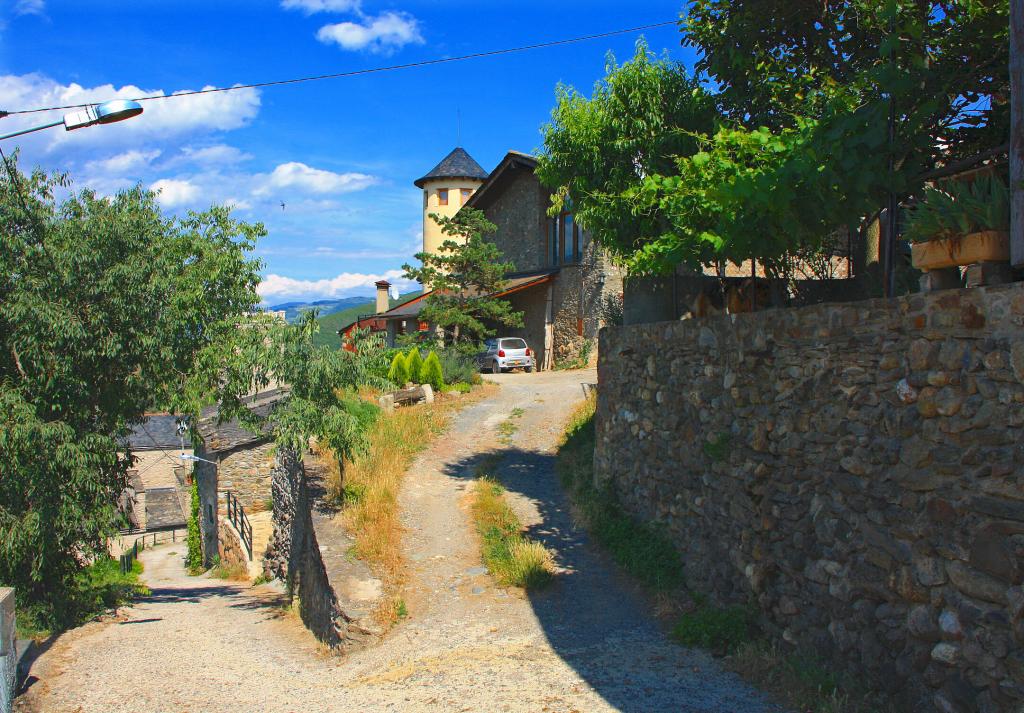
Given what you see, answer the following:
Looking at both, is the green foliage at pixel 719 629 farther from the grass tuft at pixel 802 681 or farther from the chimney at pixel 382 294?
the chimney at pixel 382 294

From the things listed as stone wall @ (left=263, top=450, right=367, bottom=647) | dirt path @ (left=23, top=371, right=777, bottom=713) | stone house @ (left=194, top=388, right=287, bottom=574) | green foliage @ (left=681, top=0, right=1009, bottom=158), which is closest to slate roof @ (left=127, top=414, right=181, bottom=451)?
stone house @ (left=194, top=388, right=287, bottom=574)

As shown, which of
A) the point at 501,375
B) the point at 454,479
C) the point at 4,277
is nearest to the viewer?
the point at 4,277

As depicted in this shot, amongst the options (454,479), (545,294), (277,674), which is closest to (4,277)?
(277,674)

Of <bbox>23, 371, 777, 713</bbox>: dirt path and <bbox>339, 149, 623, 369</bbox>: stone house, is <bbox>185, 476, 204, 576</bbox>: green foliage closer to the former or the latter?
<bbox>339, 149, 623, 369</bbox>: stone house

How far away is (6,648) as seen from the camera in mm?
5957

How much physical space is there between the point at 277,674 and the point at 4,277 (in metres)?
5.81

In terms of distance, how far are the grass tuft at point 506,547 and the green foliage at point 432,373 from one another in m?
7.52

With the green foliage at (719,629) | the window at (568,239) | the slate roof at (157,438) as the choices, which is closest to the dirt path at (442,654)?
the green foliage at (719,629)

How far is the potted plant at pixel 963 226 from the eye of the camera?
4.24m

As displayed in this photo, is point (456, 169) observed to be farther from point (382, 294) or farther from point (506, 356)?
point (506, 356)

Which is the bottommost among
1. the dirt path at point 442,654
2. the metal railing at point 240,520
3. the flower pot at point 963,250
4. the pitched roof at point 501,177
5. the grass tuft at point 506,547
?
the metal railing at point 240,520

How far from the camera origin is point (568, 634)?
736 cm

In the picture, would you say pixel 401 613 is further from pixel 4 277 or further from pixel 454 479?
pixel 4 277

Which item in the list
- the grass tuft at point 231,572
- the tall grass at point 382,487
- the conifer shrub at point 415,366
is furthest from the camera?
the conifer shrub at point 415,366
